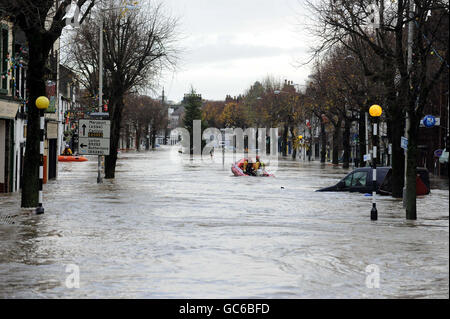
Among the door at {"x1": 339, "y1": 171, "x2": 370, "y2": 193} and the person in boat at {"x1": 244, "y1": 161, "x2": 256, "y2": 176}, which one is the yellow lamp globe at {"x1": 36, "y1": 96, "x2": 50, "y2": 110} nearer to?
the door at {"x1": 339, "y1": 171, "x2": 370, "y2": 193}

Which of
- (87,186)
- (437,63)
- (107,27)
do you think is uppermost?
(107,27)

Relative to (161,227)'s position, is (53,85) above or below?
above

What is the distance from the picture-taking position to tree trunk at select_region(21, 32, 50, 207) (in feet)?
71.2

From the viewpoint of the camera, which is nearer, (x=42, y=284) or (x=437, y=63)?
(x=42, y=284)

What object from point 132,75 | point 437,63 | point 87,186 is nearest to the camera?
A: point 437,63

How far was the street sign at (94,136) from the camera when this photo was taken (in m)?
36.8

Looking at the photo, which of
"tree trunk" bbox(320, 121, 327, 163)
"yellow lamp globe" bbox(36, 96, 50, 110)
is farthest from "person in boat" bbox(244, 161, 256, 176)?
"tree trunk" bbox(320, 121, 327, 163)

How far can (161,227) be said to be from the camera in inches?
703

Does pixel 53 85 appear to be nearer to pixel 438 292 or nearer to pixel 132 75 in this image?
pixel 132 75

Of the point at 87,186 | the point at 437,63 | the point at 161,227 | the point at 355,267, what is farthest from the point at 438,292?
the point at 87,186

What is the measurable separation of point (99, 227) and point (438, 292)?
9.57m

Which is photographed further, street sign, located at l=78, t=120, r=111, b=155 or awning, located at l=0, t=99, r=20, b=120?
street sign, located at l=78, t=120, r=111, b=155

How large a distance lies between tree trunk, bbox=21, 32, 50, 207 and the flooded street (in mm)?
994
